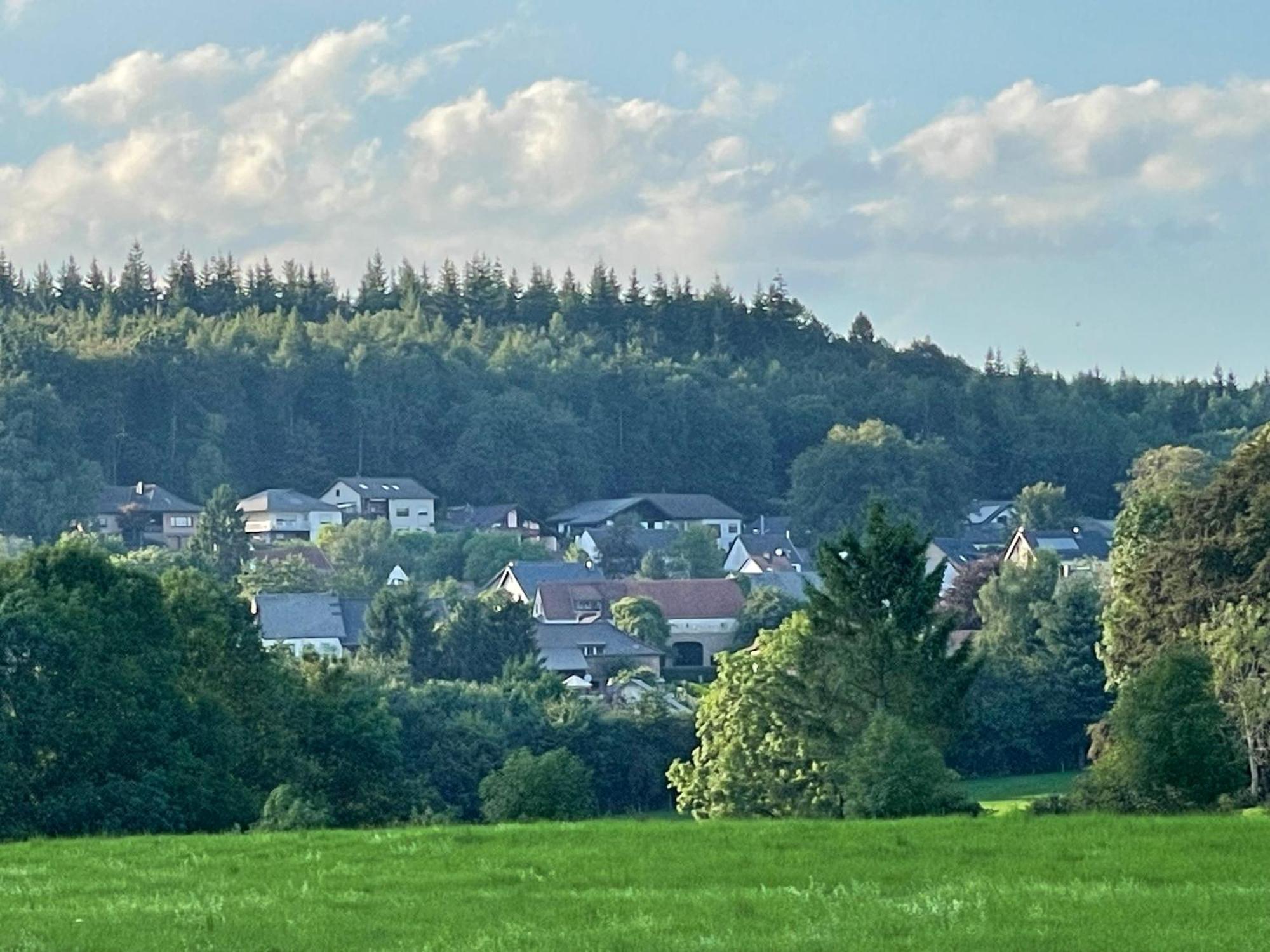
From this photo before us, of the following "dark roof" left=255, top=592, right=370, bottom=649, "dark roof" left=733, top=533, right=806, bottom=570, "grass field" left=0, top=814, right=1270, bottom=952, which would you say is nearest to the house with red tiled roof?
"dark roof" left=255, top=592, right=370, bottom=649

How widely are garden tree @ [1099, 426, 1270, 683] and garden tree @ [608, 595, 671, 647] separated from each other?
45.8 m

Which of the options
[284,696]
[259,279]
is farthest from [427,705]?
[259,279]

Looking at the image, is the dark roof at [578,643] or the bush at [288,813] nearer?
the bush at [288,813]

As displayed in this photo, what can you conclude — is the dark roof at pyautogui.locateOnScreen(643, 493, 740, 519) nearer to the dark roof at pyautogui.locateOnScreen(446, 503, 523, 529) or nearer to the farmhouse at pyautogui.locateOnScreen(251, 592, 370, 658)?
the dark roof at pyautogui.locateOnScreen(446, 503, 523, 529)

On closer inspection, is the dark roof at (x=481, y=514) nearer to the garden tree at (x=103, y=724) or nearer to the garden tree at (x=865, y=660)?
the garden tree at (x=865, y=660)

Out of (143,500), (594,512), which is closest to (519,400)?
(594,512)

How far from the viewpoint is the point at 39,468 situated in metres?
121

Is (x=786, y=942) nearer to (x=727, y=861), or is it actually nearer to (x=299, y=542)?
(x=727, y=861)

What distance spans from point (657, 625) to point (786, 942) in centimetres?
8141

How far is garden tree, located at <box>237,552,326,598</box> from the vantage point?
99.8 metres

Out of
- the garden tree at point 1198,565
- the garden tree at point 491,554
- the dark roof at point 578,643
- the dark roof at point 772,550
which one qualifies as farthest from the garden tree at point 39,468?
the garden tree at point 1198,565

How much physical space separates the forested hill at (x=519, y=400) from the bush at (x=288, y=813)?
295ft

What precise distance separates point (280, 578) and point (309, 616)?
25.4 ft

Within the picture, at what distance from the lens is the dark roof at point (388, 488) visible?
141m
